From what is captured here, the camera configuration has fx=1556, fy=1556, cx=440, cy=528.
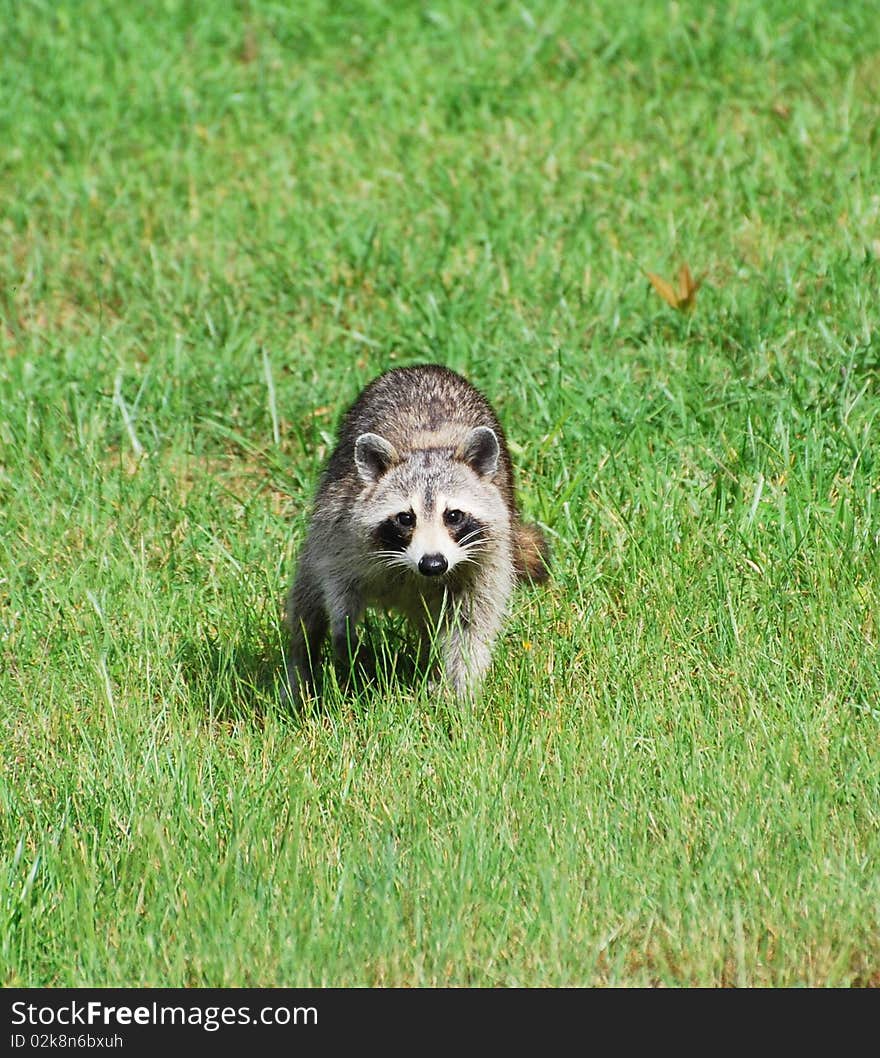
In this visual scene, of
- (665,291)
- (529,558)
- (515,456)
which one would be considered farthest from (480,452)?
(665,291)

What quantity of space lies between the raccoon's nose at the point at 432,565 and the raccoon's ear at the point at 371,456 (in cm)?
54

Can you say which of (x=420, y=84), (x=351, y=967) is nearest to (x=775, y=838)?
(x=351, y=967)

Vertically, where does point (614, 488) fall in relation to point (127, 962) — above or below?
above

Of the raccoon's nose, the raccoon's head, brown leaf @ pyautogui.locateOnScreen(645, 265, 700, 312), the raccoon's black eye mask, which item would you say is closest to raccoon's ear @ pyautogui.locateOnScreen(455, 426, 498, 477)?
the raccoon's head

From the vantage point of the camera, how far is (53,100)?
9461 mm

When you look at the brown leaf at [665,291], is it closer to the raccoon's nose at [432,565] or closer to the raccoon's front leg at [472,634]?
the raccoon's front leg at [472,634]

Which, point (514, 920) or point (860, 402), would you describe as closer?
point (514, 920)

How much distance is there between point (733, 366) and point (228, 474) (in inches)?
92.5

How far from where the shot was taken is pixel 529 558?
19.6 ft

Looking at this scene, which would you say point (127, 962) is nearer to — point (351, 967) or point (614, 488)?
point (351, 967)

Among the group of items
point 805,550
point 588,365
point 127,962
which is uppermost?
point 588,365

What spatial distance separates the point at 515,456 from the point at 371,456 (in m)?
1.37

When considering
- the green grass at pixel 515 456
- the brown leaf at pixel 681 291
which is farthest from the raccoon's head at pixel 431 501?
the brown leaf at pixel 681 291

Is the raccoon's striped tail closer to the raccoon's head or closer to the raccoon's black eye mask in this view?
the raccoon's head
